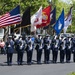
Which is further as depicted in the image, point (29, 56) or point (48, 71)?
point (29, 56)

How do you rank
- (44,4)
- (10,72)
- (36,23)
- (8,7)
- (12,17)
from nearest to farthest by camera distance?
Result: 1. (10,72)
2. (12,17)
3. (36,23)
4. (8,7)
5. (44,4)

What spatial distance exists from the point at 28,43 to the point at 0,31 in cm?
3304

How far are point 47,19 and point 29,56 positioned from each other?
225 inches

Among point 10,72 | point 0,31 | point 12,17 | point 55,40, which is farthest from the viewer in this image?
point 0,31

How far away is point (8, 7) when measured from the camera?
3288 centimetres

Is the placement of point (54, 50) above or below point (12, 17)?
below

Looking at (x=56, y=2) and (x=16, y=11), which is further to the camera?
(x=56, y=2)

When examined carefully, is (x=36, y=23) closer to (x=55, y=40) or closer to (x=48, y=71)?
(x=55, y=40)

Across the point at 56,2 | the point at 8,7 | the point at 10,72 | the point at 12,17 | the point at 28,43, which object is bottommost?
the point at 10,72

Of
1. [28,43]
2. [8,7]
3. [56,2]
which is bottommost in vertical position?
[28,43]

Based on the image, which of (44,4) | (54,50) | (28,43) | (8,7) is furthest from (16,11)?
(44,4)

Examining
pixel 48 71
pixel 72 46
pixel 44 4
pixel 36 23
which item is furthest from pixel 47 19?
pixel 44 4

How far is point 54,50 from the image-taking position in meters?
19.6

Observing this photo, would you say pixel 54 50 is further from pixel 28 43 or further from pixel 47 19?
pixel 47 19
